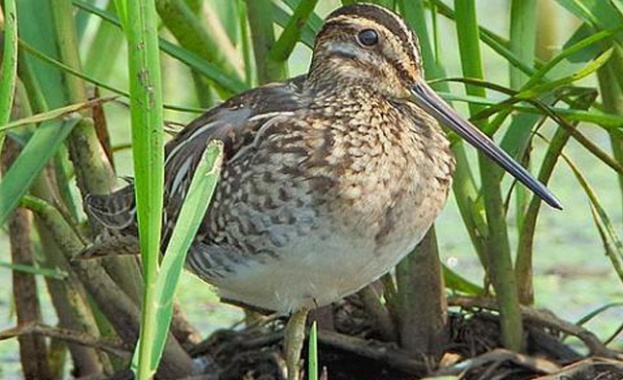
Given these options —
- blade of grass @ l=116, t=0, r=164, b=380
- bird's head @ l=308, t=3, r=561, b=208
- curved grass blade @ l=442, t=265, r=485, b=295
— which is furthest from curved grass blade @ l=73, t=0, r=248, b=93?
blade of grass @ l=116, t=0, r=164, b=380

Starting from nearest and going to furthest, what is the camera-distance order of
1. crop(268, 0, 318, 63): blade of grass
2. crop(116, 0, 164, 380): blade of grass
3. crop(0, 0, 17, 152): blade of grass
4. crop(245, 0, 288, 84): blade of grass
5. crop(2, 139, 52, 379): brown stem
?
crop(116, 0, 164, 380): blade of grass < crop(0, 0, 17, 152): blade of grass < crop(268, 0, 318, 63): blade of grass < crop(245, 0, 288, 84): blade of grass < crop(2, 139, 52, 379): brown stem

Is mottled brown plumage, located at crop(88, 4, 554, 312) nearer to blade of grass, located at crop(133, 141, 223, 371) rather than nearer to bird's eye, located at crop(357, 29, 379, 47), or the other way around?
bird's eye, located at crop(357, 29, 379, 47)

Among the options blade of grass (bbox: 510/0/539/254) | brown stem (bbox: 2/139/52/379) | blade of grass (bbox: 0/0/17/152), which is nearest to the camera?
blade of grass (bbox: 0/0/17/152)

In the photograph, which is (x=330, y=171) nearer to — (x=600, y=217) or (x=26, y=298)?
(x=600, y=217)

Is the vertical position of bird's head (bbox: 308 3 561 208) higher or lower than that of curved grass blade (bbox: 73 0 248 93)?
lower

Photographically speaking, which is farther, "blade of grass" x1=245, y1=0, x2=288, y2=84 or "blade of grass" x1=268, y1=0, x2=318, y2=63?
"blade of grass" x1=245, y1=0, x2=288, y2=84

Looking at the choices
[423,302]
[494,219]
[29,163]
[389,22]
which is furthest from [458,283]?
[29,163]

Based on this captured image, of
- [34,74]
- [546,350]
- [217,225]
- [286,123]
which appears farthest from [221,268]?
[546,350]

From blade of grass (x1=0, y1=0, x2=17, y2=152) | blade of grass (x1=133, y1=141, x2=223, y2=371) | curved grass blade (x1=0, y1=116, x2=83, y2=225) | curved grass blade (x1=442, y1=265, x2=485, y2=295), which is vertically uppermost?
curved grass blade (x1=442, y1=265, x2=485, y2=295)
